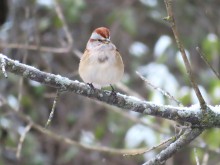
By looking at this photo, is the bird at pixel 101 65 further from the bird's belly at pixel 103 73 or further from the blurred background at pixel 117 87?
the blurred background at pixel 117 87

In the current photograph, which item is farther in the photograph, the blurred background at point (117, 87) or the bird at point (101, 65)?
the blurred background at point (117, 87)

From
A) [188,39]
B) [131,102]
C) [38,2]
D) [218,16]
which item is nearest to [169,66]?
[188,39]

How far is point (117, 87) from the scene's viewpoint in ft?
14.3

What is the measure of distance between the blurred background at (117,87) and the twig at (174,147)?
4.93ft

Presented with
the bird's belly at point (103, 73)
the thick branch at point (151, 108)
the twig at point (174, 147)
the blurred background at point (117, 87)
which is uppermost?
the blurred background at point (117, 87)

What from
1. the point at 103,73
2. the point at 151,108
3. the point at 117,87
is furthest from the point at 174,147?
the point at 117,87

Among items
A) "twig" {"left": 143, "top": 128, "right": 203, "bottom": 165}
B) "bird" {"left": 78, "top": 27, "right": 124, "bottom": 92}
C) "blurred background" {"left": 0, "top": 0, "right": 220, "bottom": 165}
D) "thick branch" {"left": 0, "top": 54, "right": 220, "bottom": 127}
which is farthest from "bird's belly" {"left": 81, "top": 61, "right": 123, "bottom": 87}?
"blurred background" {"left": 0, "top": 0, "right": 220, "bottom": 165}

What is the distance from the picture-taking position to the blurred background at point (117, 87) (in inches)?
166

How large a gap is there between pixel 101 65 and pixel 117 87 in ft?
4.78

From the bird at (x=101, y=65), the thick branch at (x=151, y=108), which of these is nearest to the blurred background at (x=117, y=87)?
the bird at (x=101, y=65)

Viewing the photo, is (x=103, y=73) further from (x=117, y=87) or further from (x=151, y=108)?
(x=117, y=87)

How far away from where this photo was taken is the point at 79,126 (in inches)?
197

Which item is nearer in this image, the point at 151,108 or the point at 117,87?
the point at 151,108

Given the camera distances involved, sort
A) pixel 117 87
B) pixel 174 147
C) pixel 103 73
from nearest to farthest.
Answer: pixel 174 147, pixel 103 73, pixel 117 87
